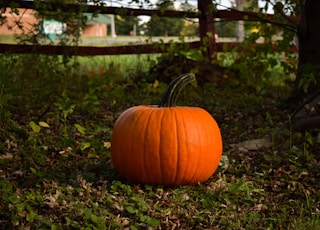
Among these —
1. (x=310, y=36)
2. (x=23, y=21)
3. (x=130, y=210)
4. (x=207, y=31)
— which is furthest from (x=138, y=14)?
(x=130, y=210)

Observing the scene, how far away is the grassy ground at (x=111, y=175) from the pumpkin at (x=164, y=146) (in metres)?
0.09

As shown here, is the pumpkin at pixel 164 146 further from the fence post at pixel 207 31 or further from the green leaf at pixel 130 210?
the fence post at pixel 207 31

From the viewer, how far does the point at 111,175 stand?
3881mm

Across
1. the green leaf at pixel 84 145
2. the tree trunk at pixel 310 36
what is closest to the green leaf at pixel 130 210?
the green leaf at pixel 84 145

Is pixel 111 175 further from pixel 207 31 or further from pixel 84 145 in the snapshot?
pixel 207 31

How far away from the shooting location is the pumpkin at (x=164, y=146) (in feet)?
11.6

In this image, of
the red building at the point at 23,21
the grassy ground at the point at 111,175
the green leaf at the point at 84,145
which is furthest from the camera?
the red building at the point at 23,21

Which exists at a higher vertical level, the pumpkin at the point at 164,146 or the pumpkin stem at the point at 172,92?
the pumpkin stem at the point at 172,92

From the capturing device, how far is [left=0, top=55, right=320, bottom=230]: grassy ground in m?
3.08

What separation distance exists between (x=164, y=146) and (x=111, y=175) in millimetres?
542

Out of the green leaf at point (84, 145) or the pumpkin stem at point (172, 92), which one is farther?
the green leaf at point (84, 145)

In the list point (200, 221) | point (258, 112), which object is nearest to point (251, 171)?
point (200, 221)

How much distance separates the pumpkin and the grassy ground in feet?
0.28

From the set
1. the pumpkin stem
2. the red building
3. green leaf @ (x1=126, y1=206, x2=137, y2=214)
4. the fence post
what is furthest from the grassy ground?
the fence post
